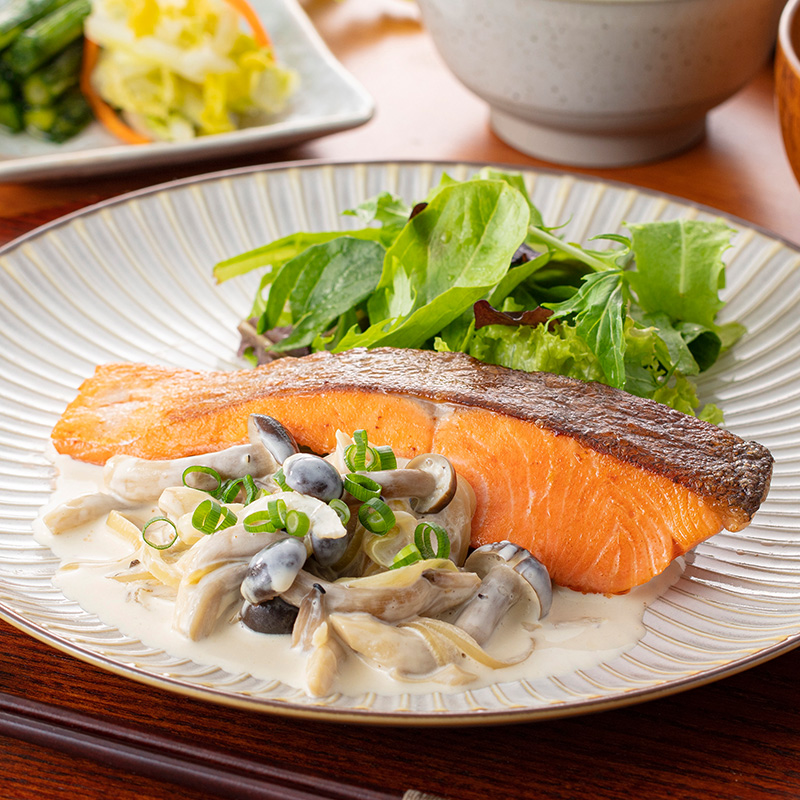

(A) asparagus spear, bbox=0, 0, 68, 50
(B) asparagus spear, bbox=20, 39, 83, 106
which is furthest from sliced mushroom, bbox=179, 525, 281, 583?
(A) asparagus spear, bbox=0, 0, 68, 50

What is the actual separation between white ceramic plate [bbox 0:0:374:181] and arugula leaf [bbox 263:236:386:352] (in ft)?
3.60

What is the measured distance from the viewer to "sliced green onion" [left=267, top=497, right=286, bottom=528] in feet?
5.48

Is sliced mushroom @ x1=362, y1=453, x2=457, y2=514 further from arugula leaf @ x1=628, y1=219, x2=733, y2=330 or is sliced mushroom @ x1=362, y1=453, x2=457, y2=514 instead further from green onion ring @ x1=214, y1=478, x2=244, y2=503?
arugula leaf @ x1=628, y1=219, x2=733, y2=330

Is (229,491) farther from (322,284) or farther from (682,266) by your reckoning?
(682,266)

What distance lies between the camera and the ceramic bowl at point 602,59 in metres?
3.14

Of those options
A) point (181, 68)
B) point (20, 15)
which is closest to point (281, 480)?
point (181, 68)

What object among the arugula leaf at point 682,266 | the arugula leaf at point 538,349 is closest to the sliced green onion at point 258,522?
the arugula leaf at point 538,349

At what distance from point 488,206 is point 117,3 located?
2260mm

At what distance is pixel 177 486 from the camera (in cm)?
197

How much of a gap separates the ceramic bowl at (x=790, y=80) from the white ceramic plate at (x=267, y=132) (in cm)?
148

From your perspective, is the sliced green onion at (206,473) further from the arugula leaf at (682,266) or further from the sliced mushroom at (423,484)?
the arugula leaf at (682,266)

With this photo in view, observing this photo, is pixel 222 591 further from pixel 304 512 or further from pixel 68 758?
pixel 68 758

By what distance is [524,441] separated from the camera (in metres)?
1.91

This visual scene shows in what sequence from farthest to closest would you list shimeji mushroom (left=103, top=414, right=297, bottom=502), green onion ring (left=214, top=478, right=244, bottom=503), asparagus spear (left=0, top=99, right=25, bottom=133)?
asparagus spear (left=0, top=99, right=25, bottom=133), shimeji mushroom (left=103, top=414, right=297, bottom=502), green onion ring (left=214, top=478, right=244, bottom=503)
